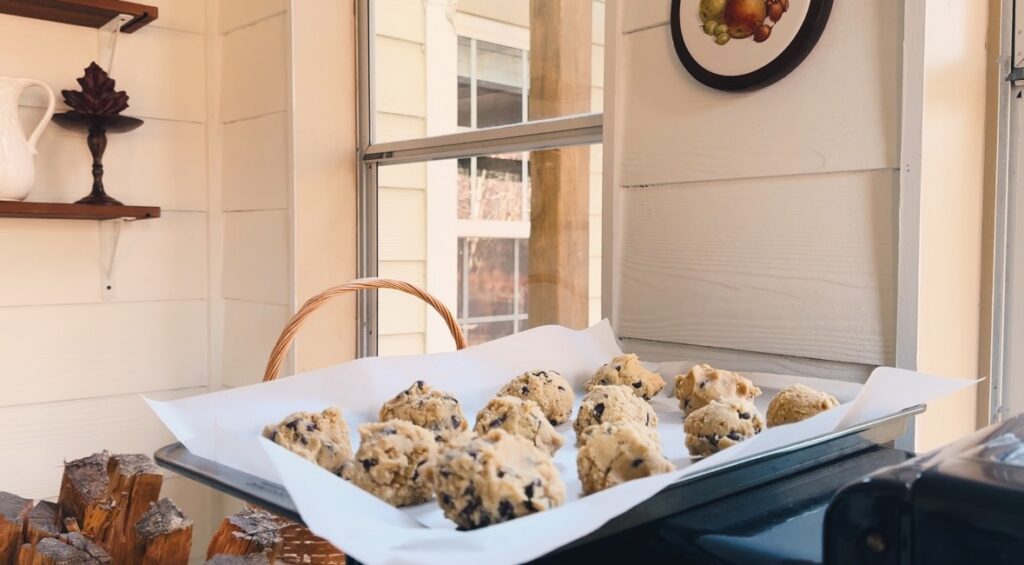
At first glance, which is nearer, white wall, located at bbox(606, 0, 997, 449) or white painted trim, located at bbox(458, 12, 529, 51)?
white wall, located at bbox(606, 0, 997, 449)

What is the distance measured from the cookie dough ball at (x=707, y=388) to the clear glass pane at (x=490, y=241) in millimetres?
557

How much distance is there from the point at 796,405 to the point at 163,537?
28.5 inches

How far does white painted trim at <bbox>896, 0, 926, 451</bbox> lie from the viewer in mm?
973

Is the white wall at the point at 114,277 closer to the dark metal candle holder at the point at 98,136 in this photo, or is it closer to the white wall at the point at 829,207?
the dark metal candle holder at the point at 98,136

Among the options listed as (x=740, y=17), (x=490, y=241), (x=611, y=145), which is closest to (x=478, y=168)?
(x=490, y=241)

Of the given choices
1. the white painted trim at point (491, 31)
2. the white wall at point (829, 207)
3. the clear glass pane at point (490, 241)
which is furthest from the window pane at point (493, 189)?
the white wall at point (829, 207)

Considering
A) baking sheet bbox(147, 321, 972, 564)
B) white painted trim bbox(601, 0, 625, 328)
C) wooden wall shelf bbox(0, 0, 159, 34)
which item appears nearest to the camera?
baking sheet bbox(147, 321, 972, 564)

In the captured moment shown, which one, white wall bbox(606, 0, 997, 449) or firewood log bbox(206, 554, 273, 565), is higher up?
white wall bbox(606, 0, 997, 449)

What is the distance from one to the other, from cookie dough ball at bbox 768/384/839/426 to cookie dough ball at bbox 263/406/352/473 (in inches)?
17.3

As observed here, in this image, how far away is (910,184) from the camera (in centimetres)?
98

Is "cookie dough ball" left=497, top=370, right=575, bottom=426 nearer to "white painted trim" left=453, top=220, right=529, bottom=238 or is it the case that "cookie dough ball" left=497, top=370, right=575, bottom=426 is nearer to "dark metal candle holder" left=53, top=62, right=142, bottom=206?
"white painted trim" left=453, top=220, right=529, bottom=238

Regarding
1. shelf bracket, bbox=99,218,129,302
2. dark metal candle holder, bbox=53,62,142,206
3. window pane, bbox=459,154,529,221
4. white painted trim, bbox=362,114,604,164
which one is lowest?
shelf bracket, bbox=99,218,129,302

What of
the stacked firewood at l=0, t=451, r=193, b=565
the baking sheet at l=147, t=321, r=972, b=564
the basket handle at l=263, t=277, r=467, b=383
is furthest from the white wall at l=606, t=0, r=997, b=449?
the stacked firewood at l=0, t=451, r=193, b=565

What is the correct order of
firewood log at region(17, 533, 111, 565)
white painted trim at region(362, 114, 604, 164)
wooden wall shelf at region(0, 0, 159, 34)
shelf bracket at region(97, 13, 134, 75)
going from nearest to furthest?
firewood log at region(17, 533, 111, 565) < white painted trim at region(362, 114, 604, 164) < wooden wall shelf at region(0, 0, 159, 34) < shelf bracket at region(97, 13, 134, 75)
